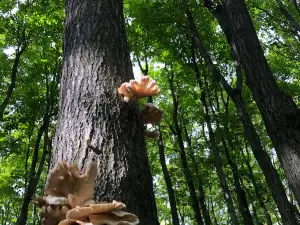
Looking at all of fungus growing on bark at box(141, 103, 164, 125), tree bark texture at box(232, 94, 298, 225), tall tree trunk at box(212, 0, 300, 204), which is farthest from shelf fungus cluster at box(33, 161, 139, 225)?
tree bark texture at box(232, 94, 298, 225)

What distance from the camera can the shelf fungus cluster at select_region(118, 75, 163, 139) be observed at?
6.10ft

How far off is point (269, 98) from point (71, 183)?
3663mm

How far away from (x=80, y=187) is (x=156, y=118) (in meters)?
0.83

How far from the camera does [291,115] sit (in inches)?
165

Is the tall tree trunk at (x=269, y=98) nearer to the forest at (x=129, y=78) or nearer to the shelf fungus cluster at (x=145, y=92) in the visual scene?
the forest at (x=129, y=78)

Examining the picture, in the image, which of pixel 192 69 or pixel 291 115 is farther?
pixel 192 69

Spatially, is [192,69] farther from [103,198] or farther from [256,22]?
[103,198]

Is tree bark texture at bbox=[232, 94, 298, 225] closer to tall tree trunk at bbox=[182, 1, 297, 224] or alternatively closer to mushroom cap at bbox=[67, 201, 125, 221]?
tall tree trunk at bbox=[182, 1, 297, 224]

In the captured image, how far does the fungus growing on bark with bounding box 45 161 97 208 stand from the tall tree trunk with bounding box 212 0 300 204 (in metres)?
3.33

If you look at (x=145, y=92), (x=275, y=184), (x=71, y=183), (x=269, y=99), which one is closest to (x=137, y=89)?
(x=145, y=92)

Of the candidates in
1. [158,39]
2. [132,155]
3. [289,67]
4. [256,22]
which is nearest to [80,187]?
[132,155]

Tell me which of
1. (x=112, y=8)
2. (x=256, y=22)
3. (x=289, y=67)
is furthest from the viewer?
(x=289, y=67)

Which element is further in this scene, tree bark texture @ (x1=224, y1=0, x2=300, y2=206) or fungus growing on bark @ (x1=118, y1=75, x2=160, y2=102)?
tree bark texture @ (x1=224, y1=0, x2=300, y2=206)

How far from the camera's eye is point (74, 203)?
4.74ft
